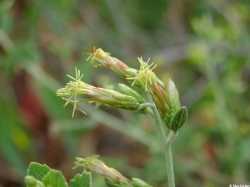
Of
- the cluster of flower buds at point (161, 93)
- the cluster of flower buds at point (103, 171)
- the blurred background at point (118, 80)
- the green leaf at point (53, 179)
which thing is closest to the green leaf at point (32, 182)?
the green leaf at point (53, 179)

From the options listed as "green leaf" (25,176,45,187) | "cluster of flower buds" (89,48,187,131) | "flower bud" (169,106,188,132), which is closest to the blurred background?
"cluster of flower buds" (89,48,187,131)

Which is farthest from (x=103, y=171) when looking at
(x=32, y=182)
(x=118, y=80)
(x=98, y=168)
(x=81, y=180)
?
(x=118, y=80)

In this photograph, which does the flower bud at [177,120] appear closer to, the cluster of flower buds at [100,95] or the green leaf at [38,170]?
the cluster of flower buds at [100,95]

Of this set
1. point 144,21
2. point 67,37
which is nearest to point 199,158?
point 67,37

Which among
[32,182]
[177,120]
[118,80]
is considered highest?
[118,80]

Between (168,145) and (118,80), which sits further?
(118,80)

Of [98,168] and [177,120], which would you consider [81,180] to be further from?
[177,120]

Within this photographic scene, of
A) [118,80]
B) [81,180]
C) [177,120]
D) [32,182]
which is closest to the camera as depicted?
[32,182]
